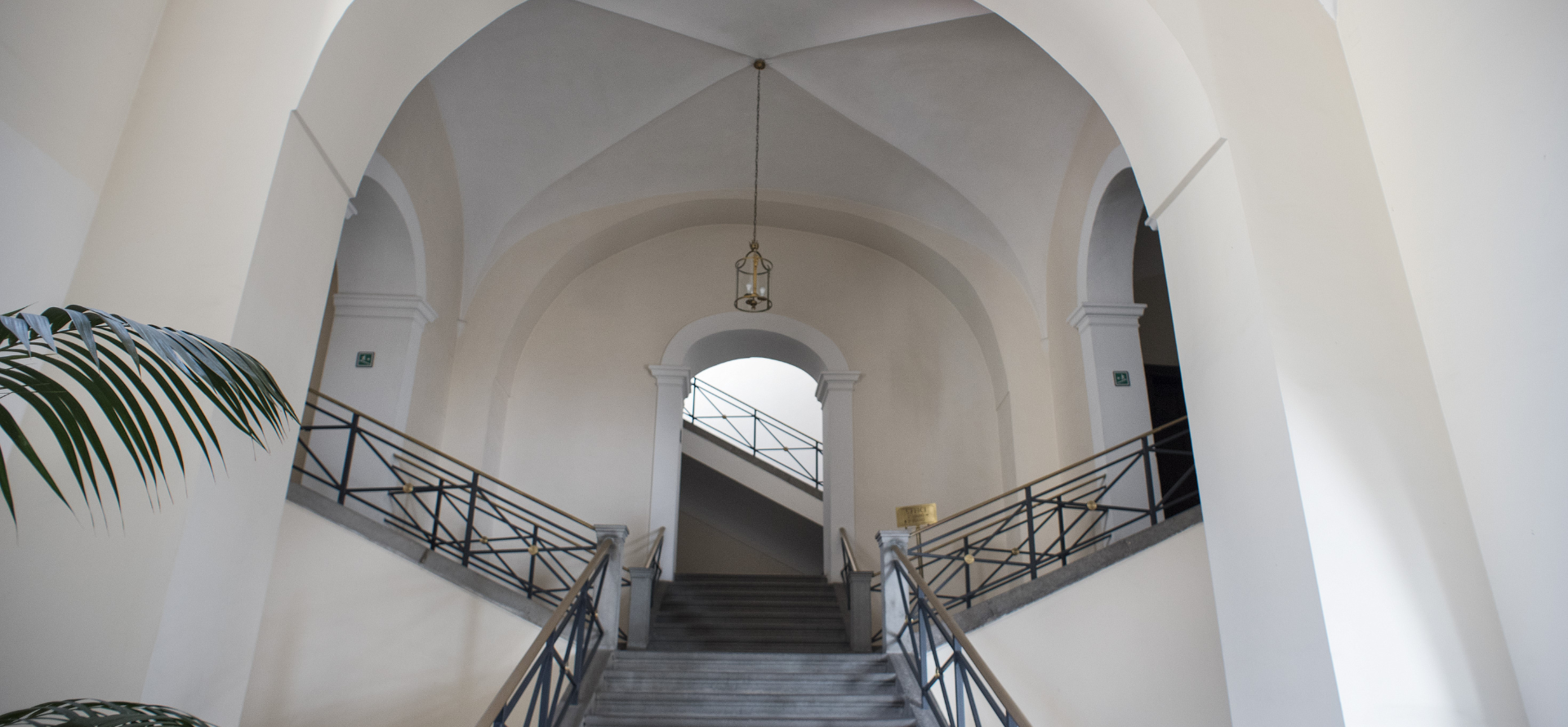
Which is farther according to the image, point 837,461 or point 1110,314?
point 837,461

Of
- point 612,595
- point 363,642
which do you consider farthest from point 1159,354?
point 363,642

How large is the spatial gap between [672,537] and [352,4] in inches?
233

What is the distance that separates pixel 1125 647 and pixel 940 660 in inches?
44.5

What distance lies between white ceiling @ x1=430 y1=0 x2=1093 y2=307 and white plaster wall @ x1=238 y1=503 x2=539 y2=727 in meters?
3.40

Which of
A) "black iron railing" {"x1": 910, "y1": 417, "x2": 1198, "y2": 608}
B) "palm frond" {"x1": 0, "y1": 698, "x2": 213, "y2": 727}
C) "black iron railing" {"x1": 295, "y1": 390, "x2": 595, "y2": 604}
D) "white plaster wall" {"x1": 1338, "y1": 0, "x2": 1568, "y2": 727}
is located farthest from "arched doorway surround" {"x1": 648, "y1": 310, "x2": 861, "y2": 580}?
"palm frond" {"x1": 0, "y1": 698, "x2": 213, "y2": 727}

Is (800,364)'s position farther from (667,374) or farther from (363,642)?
(363,642)

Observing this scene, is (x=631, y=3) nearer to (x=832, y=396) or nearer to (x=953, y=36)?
(x=953, y=36)

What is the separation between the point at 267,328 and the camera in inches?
140

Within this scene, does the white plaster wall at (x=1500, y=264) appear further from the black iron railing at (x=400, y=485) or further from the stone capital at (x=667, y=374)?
the stone capital at (x=667, y=374)

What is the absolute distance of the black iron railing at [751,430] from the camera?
13.9 metres

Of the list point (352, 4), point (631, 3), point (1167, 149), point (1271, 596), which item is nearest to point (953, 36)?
point (631, 3)

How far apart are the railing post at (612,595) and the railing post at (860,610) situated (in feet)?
6.92

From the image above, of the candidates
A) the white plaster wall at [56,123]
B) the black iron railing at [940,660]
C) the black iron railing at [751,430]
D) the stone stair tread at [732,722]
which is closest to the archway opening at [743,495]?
the black iron railing at [751,430]

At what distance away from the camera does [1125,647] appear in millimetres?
5168
